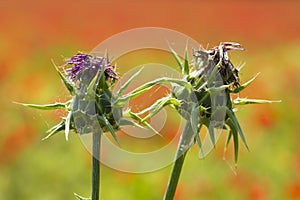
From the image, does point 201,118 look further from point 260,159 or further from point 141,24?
point 141,24

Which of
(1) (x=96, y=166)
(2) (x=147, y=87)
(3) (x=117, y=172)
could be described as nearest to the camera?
(2) (x=147, y=87)

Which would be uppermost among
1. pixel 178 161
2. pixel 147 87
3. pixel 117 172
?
pixel 147 87

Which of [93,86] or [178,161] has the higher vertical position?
[93,86]

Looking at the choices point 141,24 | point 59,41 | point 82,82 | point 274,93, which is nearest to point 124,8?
point 141,24

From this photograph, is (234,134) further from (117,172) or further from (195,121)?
(117,172)

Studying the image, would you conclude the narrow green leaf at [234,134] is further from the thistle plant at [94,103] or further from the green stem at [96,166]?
the green stem at [96,166]

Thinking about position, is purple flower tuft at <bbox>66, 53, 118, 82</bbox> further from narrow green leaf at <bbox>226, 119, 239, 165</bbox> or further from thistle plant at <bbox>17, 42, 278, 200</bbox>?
narrow green leaf at <bbox>226, 119, 239, 165</bbox>

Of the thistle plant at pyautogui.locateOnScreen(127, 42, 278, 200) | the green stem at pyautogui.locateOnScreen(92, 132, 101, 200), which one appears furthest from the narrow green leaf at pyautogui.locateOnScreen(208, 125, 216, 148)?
the green stem at pyautogui.locateOnScreen(92, 132, 101, 200)

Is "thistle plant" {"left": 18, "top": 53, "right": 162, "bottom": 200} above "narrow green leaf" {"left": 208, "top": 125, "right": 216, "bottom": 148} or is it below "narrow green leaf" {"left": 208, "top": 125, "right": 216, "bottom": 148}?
above

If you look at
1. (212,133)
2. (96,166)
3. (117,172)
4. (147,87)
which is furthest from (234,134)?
(117,172)
